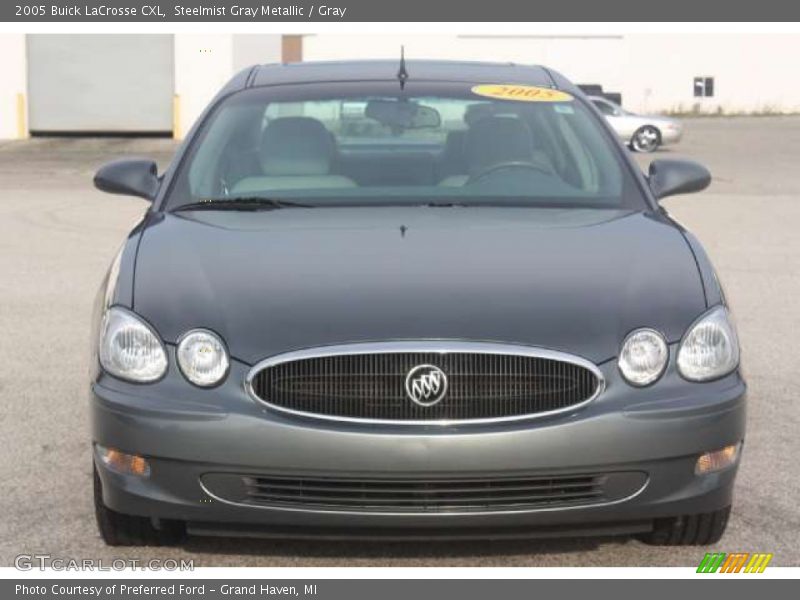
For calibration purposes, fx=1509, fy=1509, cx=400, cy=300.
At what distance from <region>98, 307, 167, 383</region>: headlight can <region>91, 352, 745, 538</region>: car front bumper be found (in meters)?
0.05

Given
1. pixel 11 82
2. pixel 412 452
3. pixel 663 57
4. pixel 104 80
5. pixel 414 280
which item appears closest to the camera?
pixel 412 452

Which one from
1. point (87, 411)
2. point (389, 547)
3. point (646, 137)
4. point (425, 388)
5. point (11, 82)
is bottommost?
point (646, 137)

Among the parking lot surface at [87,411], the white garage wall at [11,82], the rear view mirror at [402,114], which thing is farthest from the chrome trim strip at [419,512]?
the white garage wall at [11,82]

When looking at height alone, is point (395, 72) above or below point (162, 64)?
above

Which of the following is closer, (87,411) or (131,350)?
(131,350)

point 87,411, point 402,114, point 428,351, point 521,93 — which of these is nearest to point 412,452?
point 428,351

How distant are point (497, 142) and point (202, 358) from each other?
208cm

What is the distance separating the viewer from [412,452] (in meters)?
4.14

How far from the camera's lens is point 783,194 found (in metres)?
19.6

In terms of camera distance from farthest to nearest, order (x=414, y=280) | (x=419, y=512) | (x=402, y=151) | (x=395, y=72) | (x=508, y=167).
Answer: (x=395, y=72)
(x=402, y=151)
(x=508, y=167)
(x=414, y=280)
(x=419, y=512)

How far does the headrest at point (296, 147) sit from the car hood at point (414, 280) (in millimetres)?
597

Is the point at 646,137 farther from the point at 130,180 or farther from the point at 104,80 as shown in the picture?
the point at 130,180

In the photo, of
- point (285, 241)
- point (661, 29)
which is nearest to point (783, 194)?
point (285, 241)

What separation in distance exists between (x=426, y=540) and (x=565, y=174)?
6.73 feet
